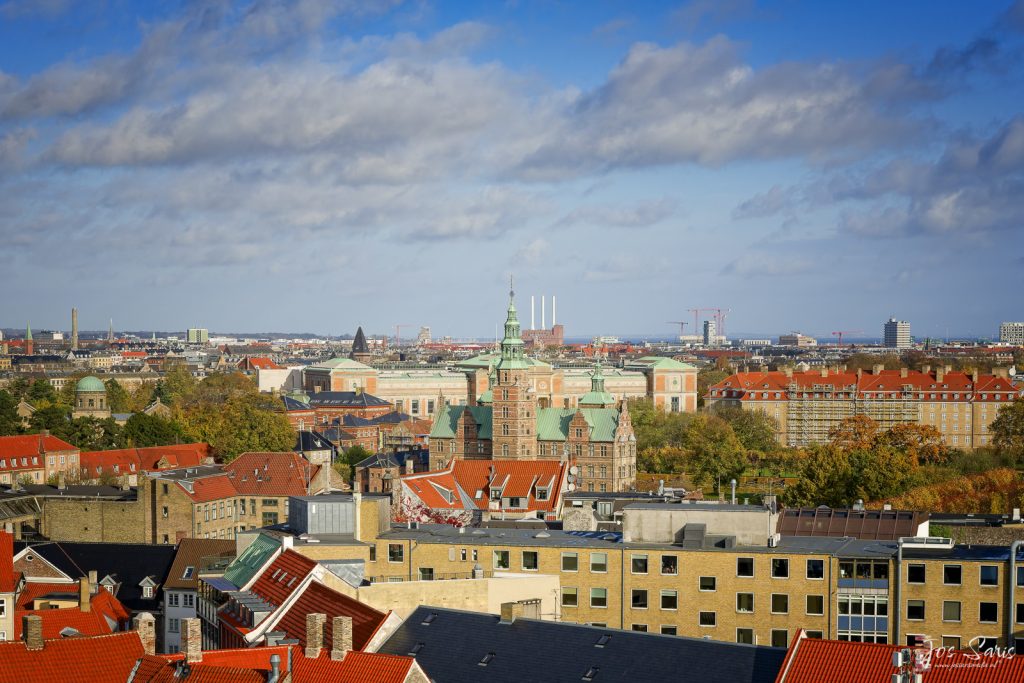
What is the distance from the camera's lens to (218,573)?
61.4m

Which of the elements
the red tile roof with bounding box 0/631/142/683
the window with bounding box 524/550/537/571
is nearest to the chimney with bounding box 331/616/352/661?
the red tile roof with bounding box 0/631/142/683

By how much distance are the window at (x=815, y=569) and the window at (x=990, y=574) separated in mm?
5561

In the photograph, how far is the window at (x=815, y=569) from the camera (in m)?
56.7

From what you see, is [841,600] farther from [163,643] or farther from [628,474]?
[628,474]

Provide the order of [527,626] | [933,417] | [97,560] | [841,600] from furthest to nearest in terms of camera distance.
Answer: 1. [933,417]
2. [97,560]
3. [841,600]
4. [527,626]

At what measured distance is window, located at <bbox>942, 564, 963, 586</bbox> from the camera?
54.6 m

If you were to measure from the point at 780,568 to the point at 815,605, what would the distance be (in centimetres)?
178

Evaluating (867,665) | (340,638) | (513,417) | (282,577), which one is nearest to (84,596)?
(282,577)

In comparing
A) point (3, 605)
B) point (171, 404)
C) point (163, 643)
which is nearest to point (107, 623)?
point (3, 605)

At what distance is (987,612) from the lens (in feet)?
178

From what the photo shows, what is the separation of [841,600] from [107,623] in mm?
26804

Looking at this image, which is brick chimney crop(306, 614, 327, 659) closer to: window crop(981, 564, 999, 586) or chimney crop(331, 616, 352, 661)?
chimney crop(331, 616, 352, 661)

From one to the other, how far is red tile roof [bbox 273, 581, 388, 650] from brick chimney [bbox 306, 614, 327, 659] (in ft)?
5.86

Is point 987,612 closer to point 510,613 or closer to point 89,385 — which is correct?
point 510,613
